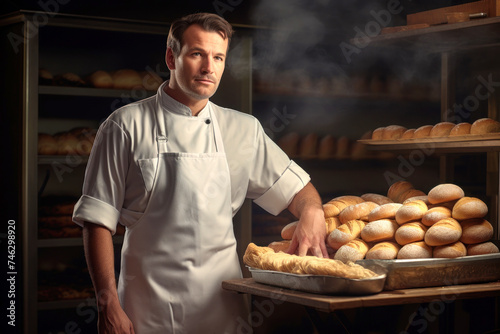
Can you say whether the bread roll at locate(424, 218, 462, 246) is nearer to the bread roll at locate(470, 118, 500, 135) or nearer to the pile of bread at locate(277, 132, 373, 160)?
the bread roll at locate(470, 118, 500, 135)

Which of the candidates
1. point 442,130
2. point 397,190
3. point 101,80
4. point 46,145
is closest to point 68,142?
point 46,145

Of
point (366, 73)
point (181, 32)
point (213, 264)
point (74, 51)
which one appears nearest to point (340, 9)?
point (366, 73)

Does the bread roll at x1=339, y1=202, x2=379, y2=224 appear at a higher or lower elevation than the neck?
lower

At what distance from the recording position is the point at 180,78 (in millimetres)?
2129

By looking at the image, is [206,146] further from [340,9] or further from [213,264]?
[340,9]

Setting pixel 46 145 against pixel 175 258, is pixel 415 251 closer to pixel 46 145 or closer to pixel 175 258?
pixel 175 258

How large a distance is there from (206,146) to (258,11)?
1.54 meters

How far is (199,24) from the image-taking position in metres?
2.11

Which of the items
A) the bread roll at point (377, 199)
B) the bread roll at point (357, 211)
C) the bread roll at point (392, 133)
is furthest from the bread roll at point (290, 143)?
the bread roll at point (357, 211)

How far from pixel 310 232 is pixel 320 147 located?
5.47ft

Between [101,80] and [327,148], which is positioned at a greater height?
[101,80]

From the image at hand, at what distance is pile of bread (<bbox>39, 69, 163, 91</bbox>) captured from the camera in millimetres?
3270

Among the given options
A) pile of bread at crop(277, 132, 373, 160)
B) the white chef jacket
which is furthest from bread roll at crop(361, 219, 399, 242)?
pile of bread at crop(277, 132, 373, 160)

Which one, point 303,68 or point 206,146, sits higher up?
point 303,68
